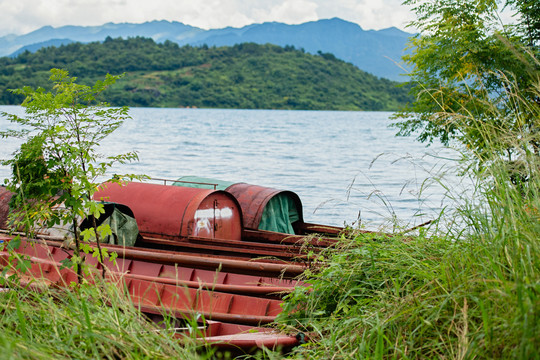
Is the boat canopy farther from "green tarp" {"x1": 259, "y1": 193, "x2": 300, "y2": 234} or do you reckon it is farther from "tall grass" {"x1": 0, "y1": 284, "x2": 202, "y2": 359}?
"tall grass" {"x1": 0, "y1": 284, "x2": 202, "y2": 359}

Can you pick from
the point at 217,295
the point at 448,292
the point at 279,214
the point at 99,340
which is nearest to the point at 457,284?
the point at 448,292

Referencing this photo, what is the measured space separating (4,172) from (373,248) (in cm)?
2526

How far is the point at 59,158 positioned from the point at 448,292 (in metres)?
3.77

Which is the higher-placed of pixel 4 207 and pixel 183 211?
pixel 183 211

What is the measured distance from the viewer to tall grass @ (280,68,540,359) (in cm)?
286

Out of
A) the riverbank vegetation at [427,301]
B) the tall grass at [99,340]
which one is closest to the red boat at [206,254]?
the riverbank vegetation at [427,301]

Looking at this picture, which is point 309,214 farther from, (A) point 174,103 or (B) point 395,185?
(A) point 174,103

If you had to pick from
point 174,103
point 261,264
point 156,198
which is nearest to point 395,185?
point 156,198

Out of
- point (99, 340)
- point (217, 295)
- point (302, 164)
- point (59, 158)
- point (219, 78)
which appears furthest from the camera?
point (219, 78)

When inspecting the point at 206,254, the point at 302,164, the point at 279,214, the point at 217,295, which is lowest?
the point at 217,295

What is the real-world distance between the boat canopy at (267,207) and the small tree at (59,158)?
5965 millimetres

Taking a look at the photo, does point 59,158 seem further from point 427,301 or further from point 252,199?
point 252,199

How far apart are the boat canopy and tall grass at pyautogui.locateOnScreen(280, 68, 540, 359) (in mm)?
6631

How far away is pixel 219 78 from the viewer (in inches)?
4560
